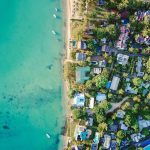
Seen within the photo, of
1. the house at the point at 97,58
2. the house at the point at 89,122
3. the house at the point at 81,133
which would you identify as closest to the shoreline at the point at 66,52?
the house at the point at 81,133

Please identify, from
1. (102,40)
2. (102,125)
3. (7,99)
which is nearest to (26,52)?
(7,99)

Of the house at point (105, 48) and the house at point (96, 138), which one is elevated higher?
the house at point (105, 48)

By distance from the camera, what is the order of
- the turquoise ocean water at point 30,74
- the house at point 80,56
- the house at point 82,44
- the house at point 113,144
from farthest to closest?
the house at point 113,144
the turquoise ocean water at point 30,74
the house at point 80,56
the house at point 82,44

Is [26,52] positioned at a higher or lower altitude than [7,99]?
higher

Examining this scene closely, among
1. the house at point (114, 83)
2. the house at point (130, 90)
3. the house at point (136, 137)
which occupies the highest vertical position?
the house at point (114, 83)

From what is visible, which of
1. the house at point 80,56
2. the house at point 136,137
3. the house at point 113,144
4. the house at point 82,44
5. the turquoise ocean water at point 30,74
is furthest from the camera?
the house at point 136,137

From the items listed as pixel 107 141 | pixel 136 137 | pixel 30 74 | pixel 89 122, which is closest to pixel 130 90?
pixel 136 137

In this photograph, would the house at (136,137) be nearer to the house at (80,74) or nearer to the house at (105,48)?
the house at (80,74)

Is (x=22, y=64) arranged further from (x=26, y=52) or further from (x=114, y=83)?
(x=114, y=83)
